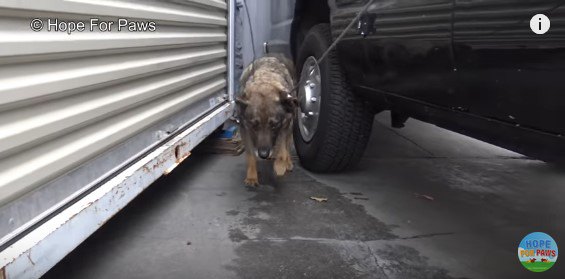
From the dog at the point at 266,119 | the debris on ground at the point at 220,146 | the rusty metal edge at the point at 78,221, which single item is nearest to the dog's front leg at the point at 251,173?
the dog at the point at 266,119

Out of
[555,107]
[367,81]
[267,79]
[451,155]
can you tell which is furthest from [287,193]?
[555,107]

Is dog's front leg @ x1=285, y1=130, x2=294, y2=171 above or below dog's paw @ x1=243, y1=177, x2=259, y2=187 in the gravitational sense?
above

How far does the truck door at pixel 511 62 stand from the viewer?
1743mm

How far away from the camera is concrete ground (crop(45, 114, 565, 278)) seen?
2844 millimetres

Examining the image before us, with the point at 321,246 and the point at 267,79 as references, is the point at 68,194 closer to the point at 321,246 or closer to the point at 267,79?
the point at 321,246

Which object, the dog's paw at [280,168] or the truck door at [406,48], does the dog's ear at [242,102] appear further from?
the truck door at [406,48]

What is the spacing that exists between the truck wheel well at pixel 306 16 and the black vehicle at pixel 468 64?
83 cm

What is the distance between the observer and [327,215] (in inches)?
143

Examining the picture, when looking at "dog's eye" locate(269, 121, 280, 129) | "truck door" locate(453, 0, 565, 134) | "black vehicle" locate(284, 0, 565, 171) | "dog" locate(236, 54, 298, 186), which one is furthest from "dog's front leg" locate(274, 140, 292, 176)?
"truck door" locate(453, 0, 565, 134)

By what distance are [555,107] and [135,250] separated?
225 centimetres

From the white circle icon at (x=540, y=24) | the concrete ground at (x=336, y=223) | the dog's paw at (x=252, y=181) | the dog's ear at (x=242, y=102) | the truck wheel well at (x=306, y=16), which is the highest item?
the truck wheel well at (x=306, y=16)

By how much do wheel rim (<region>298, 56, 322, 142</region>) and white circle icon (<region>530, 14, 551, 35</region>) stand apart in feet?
8.32

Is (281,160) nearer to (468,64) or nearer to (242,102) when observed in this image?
(242,102)

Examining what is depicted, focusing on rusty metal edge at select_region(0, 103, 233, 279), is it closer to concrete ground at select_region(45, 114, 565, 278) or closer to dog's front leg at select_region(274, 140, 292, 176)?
concrete ground at select_region(45, 114, 565, 278)
